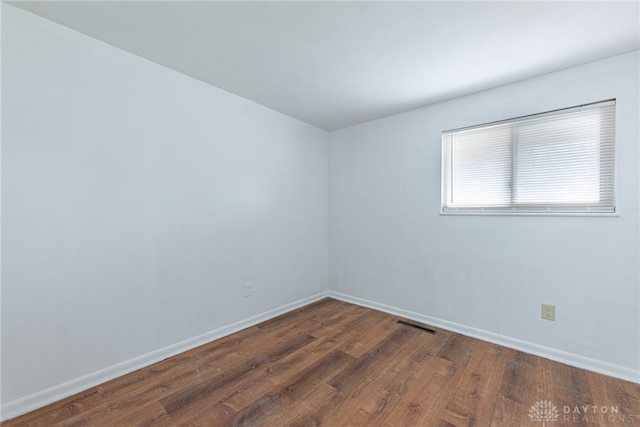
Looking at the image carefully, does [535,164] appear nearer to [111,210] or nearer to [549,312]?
[549,312]

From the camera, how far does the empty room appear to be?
142 centimetres

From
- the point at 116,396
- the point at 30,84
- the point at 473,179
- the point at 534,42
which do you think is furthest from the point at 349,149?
the point at 116,396

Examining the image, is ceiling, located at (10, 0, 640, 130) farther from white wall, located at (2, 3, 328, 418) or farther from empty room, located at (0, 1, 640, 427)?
white wall, located at (2, 3, 328, 418)

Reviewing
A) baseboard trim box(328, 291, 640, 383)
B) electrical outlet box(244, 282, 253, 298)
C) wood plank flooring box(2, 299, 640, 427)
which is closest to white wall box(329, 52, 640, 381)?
baseboard trim box(328, 291, 640, 383)

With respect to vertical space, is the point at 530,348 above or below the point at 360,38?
below

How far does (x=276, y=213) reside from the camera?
2809mm

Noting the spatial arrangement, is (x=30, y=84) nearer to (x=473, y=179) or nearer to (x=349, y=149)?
(x=349, y=149)

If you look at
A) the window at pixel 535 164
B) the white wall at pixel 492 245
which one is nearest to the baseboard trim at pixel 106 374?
the white wall at pixel 492 245

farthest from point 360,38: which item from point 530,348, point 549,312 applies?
point 530,348

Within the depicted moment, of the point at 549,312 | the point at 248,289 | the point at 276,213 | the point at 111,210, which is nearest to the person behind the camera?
the point at 111,210

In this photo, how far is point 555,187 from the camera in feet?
6.52

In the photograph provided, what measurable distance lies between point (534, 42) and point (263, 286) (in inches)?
113

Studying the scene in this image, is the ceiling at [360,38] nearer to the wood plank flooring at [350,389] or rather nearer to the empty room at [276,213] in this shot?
the empty room at [276,213]

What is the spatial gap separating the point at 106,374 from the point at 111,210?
107cm
